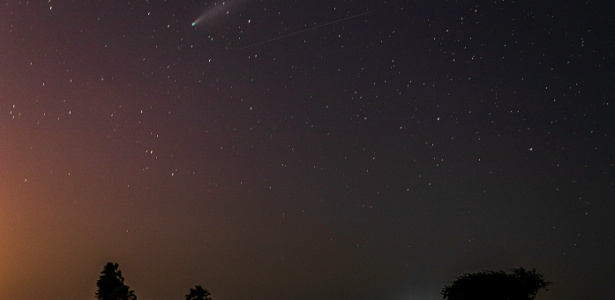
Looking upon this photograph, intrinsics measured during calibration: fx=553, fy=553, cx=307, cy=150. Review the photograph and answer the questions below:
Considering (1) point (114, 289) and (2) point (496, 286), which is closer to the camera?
(1) point (114, 289)

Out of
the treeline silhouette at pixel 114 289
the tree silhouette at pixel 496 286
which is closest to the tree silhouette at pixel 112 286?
the treeline silhouette at pixel 114 289

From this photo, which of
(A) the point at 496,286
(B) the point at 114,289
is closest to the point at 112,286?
(B) the point at 114,289

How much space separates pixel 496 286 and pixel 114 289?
31.9 meters

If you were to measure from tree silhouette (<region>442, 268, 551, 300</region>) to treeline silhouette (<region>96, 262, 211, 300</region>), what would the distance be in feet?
79.8

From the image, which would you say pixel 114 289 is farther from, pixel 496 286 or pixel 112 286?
pixel 496 286

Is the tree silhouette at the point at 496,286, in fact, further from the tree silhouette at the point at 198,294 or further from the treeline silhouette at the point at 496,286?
the tree silhouette at the point at 198,294

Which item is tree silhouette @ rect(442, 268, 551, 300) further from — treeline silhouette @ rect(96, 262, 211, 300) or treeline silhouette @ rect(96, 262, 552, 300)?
Result: treeline silhouette @ rect(96, 262, 211, 300)

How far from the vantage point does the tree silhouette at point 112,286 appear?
3766cm

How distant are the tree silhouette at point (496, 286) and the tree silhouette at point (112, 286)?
28.4m

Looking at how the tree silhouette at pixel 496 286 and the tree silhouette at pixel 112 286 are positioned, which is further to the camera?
the tree silhouette at pixel 496 286

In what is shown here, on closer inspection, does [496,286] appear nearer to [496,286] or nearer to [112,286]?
[496,286]

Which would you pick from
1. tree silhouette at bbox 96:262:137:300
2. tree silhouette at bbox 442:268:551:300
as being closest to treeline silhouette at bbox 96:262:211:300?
tree silhouette at bbox 96:262:137:300

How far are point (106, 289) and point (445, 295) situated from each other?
99.4 ft

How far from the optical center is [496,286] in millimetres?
48812
